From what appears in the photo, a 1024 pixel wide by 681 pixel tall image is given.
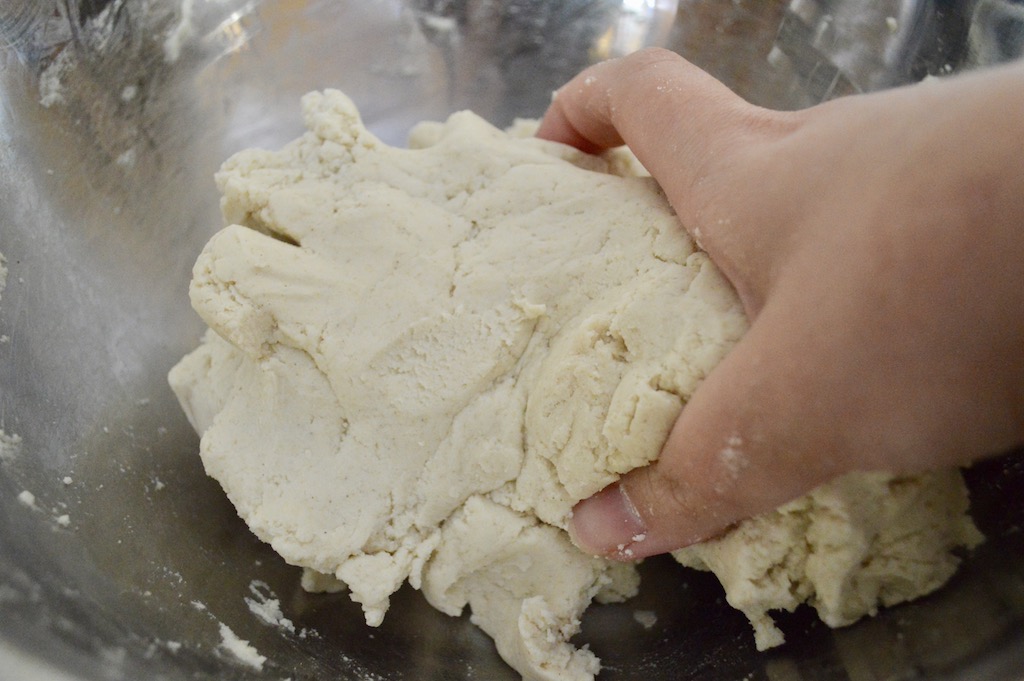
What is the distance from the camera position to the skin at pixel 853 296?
0.70m

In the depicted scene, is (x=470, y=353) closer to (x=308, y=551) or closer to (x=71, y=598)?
(x=308, y=551)

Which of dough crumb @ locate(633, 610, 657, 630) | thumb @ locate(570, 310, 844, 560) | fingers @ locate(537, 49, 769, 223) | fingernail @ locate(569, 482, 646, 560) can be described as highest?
fingers @ locate(537, 49, 769, 223)

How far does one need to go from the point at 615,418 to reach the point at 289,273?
25.4 inches

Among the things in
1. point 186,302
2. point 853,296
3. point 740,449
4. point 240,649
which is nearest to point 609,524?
point 740,449

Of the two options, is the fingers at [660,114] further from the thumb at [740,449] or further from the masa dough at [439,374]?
the thumb at [740,449]

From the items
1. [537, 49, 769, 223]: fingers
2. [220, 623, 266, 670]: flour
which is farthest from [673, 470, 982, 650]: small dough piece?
[220, 623, 266, 670]: flour

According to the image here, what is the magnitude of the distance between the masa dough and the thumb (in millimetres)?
111

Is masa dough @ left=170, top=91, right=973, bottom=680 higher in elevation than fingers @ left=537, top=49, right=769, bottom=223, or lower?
lower

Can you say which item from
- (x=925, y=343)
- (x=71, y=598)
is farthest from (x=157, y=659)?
(x=925, y=343)

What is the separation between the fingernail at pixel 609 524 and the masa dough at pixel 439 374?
0.10 ft

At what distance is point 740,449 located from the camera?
883mm

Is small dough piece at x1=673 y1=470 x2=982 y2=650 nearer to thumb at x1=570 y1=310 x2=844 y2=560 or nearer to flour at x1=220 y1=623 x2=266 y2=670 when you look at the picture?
thumb at x1=570 y1=310 x2=844 y2=560

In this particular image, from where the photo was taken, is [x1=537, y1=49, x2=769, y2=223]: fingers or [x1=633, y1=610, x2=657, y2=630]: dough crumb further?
[x1=633, y1=610, x2=657, y2=630]: dough crumb

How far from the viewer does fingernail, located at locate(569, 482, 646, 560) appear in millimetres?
1089
